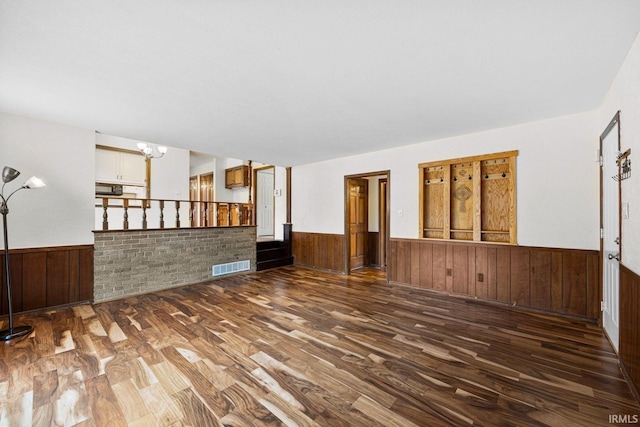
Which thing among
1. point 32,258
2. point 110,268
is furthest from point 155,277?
point 32,258

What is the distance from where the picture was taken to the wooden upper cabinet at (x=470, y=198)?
363cm

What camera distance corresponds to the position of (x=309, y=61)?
2.07 meters

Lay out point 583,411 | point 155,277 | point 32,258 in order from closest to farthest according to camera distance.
A: 1. point 583,411
2. point 32,258
3. point 155,277

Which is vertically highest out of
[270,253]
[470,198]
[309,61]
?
[309,61]

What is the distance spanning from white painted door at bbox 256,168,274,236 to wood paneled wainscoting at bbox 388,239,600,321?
14.9 ft

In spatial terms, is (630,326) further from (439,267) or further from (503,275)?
(439,267)

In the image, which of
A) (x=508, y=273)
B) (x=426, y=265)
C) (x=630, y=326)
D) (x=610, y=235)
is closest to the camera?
(x=630, y=326)

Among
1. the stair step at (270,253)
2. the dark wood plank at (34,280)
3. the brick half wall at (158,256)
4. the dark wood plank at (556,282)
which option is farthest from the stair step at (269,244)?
the dark wood plank at (556,282)

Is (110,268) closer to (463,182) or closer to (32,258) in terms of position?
(32,258)

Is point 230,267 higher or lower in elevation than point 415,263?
lower

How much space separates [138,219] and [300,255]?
12.0 feet

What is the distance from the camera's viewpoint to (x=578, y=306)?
3098mm

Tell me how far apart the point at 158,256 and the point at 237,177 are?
353cm

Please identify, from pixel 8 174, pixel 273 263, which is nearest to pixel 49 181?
pixel 8 174
